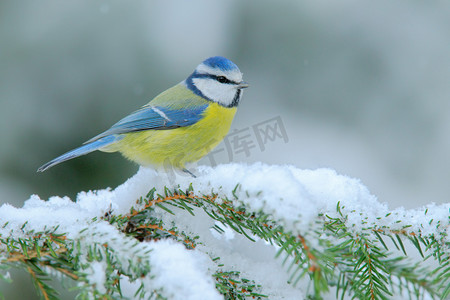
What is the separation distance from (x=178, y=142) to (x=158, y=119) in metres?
0.25

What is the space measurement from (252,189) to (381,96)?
2.97 meters

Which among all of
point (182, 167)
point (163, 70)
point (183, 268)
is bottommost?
point (183, 268)

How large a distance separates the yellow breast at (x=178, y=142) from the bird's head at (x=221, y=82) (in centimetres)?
11

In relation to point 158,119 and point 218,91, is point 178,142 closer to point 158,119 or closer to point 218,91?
point 158,119

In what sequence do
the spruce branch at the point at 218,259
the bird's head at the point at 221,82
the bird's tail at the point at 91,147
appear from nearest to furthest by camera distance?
the spruce branch at the point at 218,259, the bird's tail at the point at 91,147, the bird's head at the point at 221,82

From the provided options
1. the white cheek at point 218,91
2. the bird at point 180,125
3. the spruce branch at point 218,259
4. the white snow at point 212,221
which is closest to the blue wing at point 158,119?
Result: the bird at point 180,125

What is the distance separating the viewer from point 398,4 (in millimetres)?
3797

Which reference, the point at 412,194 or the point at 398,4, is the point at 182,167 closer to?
the point at 412,194

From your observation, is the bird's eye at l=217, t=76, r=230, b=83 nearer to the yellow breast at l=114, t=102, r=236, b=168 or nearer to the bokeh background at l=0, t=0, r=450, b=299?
the yellow breast at l=114, t=102, r=236, b=168

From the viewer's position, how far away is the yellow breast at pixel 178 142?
2277 millimetres

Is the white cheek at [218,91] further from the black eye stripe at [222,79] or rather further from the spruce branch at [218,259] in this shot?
the spruce branch at [218,259]

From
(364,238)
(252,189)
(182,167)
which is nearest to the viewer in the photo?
(252,189)

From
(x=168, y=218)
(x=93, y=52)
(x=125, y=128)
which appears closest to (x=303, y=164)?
(x=125, y=128)

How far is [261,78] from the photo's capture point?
3768 millimetres
